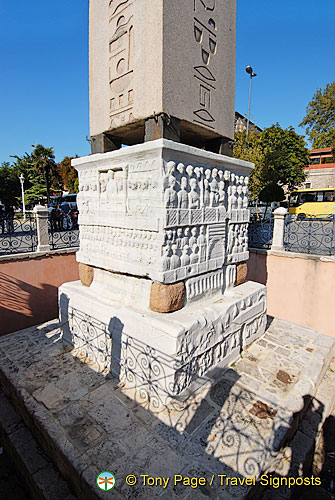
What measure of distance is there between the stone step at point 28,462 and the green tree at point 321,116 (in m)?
29.6

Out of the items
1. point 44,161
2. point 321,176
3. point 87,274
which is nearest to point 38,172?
point 44,161

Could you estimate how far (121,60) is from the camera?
2.95m

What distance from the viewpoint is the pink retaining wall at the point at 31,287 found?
518 cm

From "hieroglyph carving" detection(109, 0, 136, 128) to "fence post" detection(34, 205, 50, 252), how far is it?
11.0 ft

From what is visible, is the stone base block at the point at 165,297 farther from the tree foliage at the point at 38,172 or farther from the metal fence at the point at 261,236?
the tree foliage at the point at 38,172

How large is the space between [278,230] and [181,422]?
205 inches

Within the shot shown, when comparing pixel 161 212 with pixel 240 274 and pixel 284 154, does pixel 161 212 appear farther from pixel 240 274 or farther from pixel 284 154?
pixel 284 154

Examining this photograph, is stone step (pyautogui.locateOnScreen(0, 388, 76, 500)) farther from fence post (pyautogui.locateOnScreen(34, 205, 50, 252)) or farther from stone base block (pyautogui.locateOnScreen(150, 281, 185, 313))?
fence post (pyautogui.locateOnScreen(34, 205, 50, 252))

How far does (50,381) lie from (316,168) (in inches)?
1169

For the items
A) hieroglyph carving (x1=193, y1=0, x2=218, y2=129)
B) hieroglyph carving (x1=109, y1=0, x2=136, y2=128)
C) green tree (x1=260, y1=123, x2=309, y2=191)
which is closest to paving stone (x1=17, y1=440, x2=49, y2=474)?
hieroglyph carving (x1=109, y1=0, x2=136, y2=128)

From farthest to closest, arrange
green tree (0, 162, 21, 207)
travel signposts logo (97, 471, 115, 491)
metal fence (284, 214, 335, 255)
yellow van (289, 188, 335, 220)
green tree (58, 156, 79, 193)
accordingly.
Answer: green tree (58, 156, 79, 193)
green tree (0, 162, 21, 207)
yellow van (289, 188, 335, 220)
metal fence (284, 214, 335, 255)
travel signposts logo (97, 471, 115, 491)

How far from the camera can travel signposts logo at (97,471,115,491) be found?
6.12ft

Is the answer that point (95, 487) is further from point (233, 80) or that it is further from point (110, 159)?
point (233, 80)

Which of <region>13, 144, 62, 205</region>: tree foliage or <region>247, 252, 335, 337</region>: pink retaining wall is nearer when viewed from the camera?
<region>247, 252, 335, 337</region>: pink retaining wall
